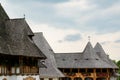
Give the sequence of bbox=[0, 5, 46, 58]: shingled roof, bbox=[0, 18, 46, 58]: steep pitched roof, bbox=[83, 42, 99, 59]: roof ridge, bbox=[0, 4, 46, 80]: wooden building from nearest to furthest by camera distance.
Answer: bbox=[0, 4, 46, 80]: wooden building
bbox=[0, 18, 46, 58]: steep pitched roof
bbox=[0, 5, 46, 58]: shingled roof
bbox=[83, 42, 99, 59]: roof ridge

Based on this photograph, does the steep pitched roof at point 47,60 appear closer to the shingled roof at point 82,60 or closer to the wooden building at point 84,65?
the wooden building at point 84,65

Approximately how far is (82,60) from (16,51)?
33249 millimetres

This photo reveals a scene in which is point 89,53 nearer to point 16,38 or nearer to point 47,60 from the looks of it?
point 47,60

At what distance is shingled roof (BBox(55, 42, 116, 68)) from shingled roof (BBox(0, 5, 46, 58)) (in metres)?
26.8

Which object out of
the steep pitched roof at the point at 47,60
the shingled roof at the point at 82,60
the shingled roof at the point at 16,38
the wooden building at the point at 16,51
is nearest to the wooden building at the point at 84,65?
the shingled roof at the point at 82,60

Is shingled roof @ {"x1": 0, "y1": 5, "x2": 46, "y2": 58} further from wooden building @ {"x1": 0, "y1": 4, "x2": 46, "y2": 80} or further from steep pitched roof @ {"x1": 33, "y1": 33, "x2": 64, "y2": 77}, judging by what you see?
steep pitched roof @ {"x1": 33, "y1": 33, "x2": 64, "y2": 77}

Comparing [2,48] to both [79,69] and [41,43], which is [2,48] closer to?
[41,43]

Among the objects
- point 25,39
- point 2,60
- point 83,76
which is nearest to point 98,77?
point 83,76

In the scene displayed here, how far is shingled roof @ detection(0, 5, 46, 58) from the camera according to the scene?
45.2 meters

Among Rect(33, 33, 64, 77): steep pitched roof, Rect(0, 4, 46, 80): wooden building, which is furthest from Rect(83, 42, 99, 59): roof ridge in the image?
Rect(0, 4, 46, 80): wooden building

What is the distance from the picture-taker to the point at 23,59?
48.1 meters

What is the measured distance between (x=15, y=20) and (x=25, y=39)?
2906 millimetres

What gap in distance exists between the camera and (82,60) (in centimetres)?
7781

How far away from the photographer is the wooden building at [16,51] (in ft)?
147
